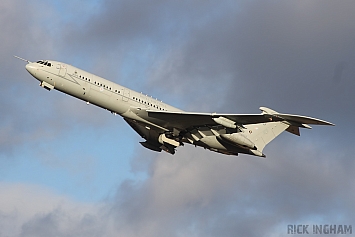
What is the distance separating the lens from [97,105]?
6612 cm

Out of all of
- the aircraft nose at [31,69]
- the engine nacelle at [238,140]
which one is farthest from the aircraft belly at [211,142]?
the aircraft nose at [31,69]

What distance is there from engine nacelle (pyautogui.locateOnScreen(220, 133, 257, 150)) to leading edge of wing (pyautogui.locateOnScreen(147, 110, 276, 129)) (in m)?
2.37

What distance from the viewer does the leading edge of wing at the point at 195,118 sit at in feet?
212

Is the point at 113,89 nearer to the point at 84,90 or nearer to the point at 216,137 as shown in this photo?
the point at 84,90

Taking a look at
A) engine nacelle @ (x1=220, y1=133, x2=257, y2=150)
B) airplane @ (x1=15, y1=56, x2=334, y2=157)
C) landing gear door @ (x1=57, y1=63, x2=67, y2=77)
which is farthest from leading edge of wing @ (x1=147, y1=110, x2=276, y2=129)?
landing gear door @ (x1=57, y1=63, x2=67, y2=77)

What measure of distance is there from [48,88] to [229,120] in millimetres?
18471

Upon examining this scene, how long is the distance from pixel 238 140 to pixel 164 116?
8.63 meters

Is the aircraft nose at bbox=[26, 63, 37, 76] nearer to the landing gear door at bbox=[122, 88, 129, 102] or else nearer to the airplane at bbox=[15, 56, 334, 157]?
the airplane at bbox=[15, 56, 334, 157]

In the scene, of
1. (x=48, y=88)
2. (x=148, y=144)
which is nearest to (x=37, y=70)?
(x=48, y=88)

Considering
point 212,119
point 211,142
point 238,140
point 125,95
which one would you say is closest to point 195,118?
point 212,119

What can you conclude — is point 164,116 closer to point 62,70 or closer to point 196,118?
point 196,118

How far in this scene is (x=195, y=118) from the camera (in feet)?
220

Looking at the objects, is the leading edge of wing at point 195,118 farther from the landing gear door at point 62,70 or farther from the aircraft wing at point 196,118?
the landing gear door at point 62,70

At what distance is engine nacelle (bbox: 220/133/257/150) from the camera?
225ft
